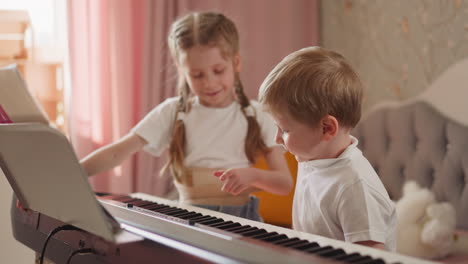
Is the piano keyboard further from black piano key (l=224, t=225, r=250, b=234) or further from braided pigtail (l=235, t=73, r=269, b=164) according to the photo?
braided pigtail (l=235, t=73, r=269, b=164)

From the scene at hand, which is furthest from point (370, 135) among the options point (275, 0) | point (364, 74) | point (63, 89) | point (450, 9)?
point (63, 89)

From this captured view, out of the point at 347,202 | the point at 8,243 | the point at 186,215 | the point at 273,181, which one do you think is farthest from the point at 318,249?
the point at 8,243

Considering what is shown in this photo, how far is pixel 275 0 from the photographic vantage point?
3705 mm

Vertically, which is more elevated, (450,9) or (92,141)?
(450,9)

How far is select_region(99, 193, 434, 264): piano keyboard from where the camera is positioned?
820 mm

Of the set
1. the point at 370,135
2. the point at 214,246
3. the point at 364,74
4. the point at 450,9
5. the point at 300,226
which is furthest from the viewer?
the point at 364,74

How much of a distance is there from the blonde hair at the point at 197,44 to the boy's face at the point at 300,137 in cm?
59

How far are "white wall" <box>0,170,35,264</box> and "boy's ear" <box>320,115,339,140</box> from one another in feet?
3.49

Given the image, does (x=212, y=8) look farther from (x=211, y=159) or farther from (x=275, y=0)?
(x=211, y=159)

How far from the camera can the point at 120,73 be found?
324 centimetres

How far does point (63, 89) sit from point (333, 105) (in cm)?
231

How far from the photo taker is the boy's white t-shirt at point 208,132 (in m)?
1.83

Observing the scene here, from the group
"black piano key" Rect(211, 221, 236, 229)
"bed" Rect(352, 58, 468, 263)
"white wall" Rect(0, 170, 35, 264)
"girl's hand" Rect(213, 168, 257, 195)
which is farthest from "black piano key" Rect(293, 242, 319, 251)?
"bed" Rect(352, 58, 468, 263)

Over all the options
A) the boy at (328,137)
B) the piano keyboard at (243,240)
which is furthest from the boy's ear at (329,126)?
the piano keyboard at (243,240)
